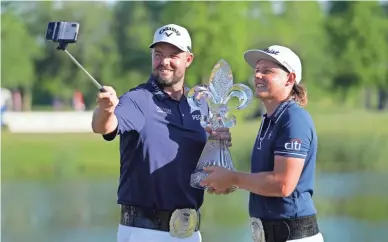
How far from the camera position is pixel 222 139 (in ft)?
13.6

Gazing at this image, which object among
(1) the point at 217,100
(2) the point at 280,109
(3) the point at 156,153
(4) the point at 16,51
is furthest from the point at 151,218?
(4) the point at 16,51

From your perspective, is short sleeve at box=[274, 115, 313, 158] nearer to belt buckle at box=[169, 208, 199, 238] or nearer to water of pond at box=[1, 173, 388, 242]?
belt buckle at box=[169, 208, 199, 238]

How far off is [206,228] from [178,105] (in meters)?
5.18

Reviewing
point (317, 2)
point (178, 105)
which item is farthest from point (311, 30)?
point (178, 105)

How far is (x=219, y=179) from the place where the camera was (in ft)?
12.7

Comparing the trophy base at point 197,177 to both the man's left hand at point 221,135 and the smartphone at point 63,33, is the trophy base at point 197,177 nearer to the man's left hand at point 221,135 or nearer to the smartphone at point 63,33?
the man's left hand at point 221,135

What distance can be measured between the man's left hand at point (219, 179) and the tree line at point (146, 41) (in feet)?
105

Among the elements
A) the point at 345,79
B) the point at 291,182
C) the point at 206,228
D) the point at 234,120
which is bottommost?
Result: the point at 206,228

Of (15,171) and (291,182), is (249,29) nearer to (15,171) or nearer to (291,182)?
(15,171)

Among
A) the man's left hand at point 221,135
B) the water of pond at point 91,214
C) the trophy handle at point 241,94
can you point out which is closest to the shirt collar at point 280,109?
the man's left hand at point 221,135

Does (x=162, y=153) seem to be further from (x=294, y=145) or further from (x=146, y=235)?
(x=294, y=145)

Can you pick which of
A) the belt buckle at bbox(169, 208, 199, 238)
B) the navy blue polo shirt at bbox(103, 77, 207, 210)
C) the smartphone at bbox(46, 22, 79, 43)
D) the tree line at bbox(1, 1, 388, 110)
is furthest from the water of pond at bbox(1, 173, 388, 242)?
the tree line at bbox(1, 1, 388, 110)

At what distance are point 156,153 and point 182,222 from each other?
379 mm

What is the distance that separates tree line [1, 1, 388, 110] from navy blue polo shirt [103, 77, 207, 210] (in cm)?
3168
